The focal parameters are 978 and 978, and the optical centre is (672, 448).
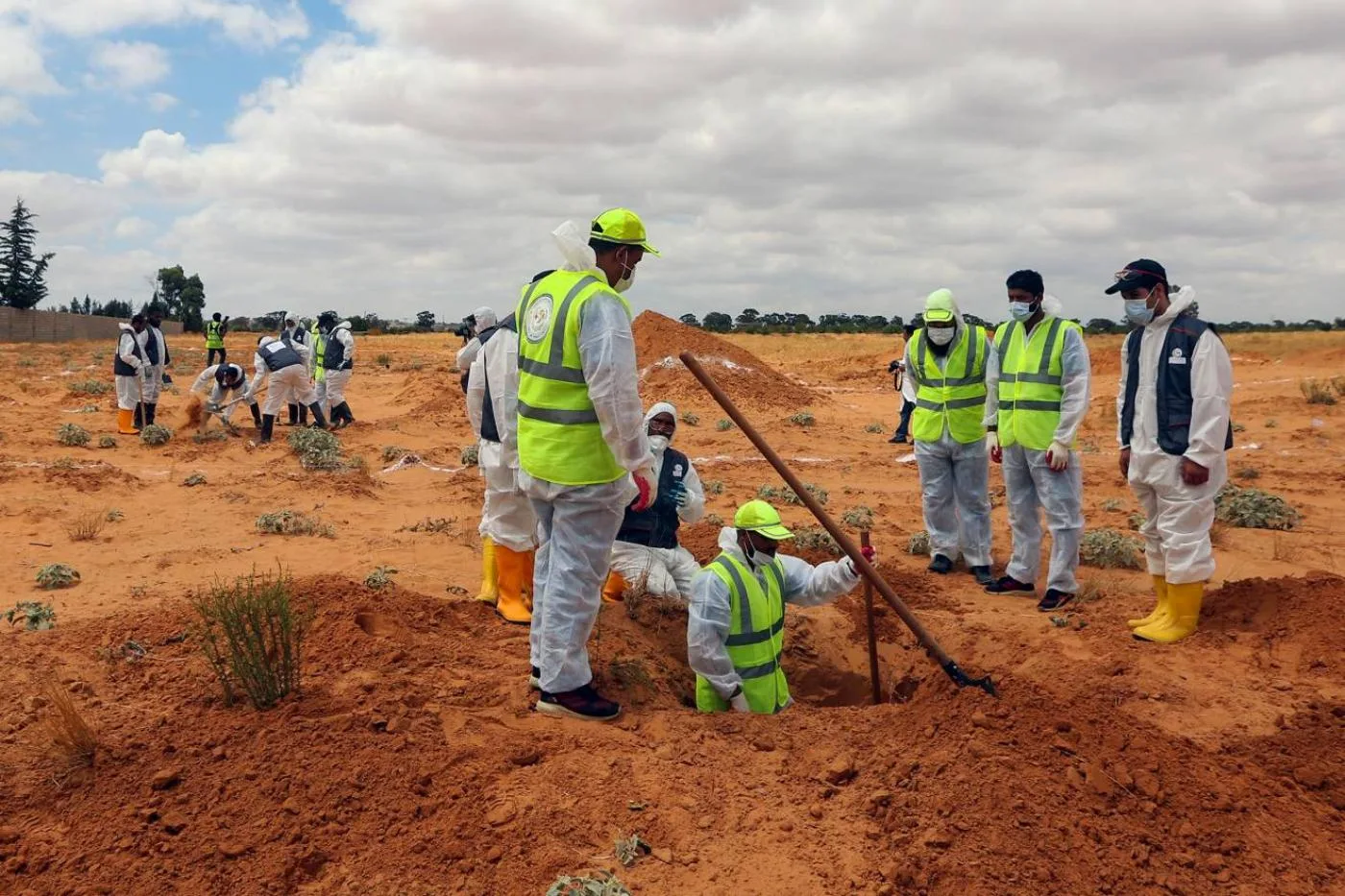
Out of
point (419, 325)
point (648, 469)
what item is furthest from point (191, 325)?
point (648, 469)

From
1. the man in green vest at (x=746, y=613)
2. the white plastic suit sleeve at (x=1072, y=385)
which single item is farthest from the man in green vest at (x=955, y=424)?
the man in green vest at (x=746, y=613)

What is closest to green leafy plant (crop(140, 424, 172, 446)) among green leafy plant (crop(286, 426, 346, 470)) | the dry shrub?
green leafy plant (crop(286, 426, 346, 470))

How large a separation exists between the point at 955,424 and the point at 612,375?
424cm

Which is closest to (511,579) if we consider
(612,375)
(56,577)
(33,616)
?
(612,375)

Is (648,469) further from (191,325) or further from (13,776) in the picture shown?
(191,325)

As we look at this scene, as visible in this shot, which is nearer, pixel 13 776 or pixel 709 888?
pixel 709 888

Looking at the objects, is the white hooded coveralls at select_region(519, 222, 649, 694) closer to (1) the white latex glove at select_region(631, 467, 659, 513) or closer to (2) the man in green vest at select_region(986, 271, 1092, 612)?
(1) the white latex glove at select_region(631, 467, 659, 513)

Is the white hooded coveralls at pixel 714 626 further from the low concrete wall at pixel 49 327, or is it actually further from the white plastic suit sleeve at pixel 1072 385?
the low concrete wall at pixel 49 327

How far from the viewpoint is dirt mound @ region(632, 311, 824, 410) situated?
72.1ft

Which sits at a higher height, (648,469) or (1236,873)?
(648,469)

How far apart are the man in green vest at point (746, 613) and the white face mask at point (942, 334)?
291cm

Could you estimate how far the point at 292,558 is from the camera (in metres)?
7.85

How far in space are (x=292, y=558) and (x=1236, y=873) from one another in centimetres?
676

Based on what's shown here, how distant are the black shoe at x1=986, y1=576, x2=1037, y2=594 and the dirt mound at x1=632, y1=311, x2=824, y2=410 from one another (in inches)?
518
